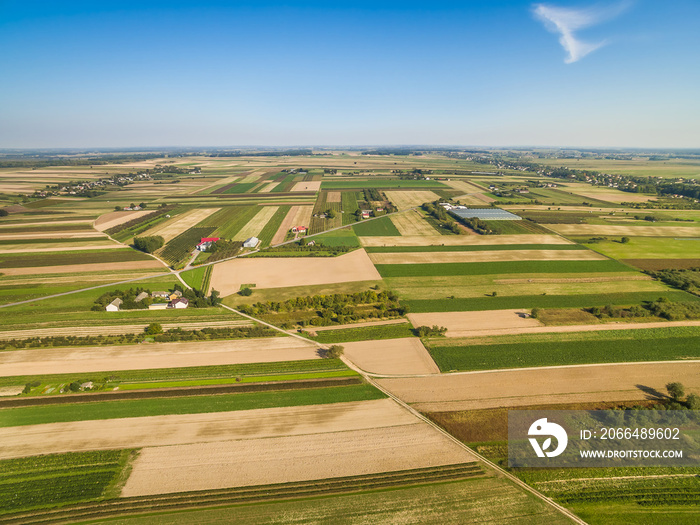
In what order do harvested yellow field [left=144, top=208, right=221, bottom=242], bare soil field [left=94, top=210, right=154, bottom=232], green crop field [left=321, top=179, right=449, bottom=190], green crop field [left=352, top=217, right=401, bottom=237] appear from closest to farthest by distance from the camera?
harvested yellow field [left=144, top=208, right=221, bottom=242]
green crop field [left=352, top=217, right=401, bottom=237]
bare soil field [left=94, top=210, right=154, bottom=232]
green crop field [left=321, top=179, right=449, bottom=190]

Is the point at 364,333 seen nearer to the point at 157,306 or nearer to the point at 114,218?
the point at 157,306

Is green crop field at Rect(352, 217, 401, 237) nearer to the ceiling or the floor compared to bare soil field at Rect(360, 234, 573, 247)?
nearer to the ceiling

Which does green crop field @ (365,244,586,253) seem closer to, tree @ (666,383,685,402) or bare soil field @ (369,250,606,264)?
bare soil field @ (369,250,606,264)

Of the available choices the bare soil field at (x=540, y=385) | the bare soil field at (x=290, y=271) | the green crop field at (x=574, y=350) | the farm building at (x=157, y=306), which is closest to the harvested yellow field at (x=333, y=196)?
the bare soil field at (x=290, y=271)

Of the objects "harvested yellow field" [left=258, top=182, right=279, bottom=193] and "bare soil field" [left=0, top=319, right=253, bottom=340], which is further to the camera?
A: "harvested yellow field" [left=258, top=182, right=279, bottom=193]

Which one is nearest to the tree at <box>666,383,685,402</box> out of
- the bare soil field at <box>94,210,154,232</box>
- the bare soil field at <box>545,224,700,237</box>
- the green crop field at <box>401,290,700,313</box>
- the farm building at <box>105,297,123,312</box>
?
the green crop field at <box>401,290,700,313</box>

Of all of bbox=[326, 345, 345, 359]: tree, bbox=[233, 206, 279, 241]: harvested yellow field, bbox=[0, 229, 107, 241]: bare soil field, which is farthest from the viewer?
→ bbox=[233, 206, 279, 241]: harvested yellow field

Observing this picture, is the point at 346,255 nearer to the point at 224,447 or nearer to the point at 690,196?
the point at 224,447
